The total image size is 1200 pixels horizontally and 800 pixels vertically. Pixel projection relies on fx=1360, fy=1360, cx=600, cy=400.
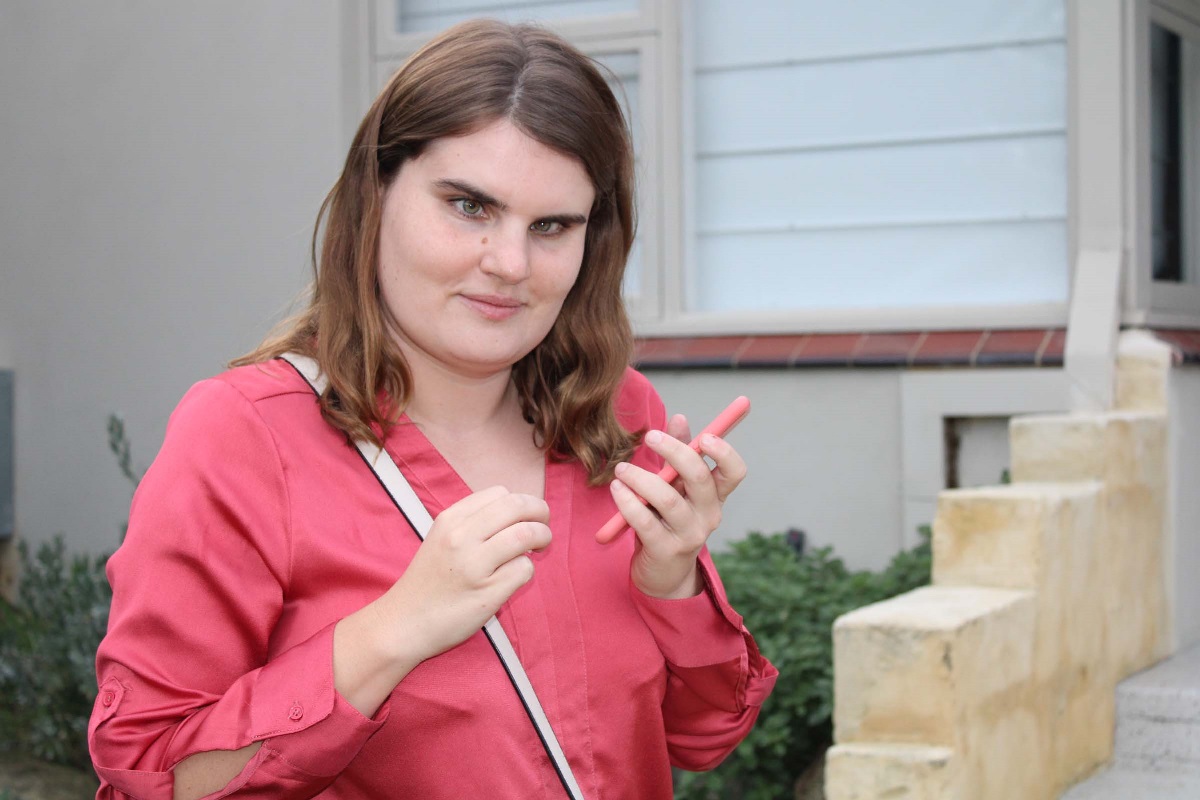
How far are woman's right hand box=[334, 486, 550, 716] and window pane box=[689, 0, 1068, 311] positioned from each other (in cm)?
361

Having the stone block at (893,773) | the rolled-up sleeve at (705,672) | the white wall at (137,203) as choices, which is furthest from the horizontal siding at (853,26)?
the rolled-up sleeve at (705,672)

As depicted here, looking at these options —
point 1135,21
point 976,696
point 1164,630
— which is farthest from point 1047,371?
point 976,696

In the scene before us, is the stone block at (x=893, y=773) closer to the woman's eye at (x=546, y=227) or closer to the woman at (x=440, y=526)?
the woman at (x=440, y=526)

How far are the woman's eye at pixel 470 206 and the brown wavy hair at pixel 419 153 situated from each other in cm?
8

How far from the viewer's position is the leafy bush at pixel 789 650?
3697 millimetres

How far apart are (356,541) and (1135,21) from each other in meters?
3.71

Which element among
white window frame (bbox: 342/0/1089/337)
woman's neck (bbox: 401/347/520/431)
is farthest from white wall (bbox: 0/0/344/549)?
woman's neck (bbox: 401/347/520/431)

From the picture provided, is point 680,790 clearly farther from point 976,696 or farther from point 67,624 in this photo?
point 67,624

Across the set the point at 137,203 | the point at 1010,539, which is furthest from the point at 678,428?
the point at 137,203

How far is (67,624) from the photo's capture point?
445cm

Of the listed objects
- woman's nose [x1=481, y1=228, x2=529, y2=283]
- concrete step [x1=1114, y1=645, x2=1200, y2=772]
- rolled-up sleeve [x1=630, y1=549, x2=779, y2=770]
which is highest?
woman's nose [x1=481, y1=228, x2=529, y2=283]

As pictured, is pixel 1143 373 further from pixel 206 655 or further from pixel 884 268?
pixel 206 655

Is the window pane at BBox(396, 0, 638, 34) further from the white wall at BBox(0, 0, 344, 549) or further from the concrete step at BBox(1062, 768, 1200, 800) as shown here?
the concrete step at BBox(1062, 768, 1200, 800)

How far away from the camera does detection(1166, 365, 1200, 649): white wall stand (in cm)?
416
